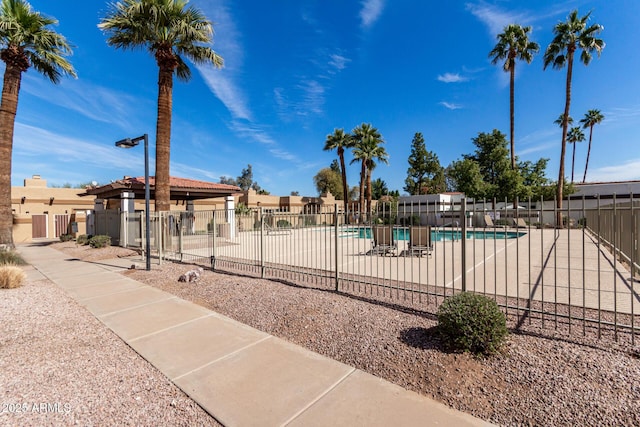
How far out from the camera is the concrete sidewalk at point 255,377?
265 centimetres

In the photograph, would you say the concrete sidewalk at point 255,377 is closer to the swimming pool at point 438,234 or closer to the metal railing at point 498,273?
the metal railing at point 498,273

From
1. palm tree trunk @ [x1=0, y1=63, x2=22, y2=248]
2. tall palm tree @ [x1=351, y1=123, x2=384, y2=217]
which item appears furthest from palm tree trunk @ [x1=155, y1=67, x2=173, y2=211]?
tall palm tree @ [x1=351, y1=123, x2=384, y2=217]

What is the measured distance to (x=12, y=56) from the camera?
12.5m

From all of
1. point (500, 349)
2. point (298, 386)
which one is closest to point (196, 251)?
point (298, 386)

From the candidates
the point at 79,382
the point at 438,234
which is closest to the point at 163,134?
the point at 79,382

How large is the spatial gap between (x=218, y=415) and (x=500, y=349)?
3.17 m

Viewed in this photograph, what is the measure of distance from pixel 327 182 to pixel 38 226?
3822cm

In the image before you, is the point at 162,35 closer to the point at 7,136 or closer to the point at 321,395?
the point at 7,136

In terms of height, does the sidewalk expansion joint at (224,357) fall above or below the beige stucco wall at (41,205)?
below

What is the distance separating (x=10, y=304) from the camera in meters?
5.85

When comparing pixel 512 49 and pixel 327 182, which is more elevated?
pixel 512 49

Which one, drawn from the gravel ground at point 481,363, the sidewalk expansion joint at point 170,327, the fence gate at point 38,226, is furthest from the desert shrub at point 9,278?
the fence gate at point 38,226

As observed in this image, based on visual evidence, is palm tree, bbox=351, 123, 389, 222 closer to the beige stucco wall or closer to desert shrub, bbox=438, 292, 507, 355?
the beige stucco wall

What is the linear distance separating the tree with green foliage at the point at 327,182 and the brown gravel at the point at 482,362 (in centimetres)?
4729
